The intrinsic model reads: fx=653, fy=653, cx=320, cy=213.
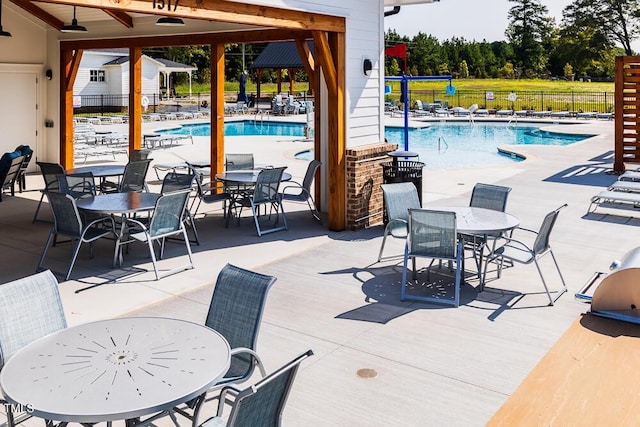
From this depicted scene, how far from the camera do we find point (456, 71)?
54094 mm

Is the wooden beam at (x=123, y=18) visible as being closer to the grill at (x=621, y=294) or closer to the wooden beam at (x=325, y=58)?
the wooden beam at (x=325, y=58)

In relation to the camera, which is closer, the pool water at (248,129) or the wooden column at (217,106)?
the wooden column at (217,106)

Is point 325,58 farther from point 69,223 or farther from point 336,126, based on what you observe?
point 69,223

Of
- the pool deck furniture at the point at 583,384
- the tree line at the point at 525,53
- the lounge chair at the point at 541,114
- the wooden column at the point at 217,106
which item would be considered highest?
the tree line at the point at 525,53

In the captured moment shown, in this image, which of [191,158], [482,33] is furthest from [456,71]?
[191,158]

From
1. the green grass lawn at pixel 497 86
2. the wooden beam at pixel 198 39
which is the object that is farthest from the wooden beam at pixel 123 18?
the green grass lawn at pixel 497 86

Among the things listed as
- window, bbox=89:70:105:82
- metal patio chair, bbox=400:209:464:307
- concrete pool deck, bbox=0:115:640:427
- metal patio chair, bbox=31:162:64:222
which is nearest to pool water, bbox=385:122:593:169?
concrete pool deck, bbox=0:115:640:427

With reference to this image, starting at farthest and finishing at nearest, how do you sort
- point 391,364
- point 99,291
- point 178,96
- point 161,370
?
point 178,96 < point 99,291 < point 391,364 < point 161,370

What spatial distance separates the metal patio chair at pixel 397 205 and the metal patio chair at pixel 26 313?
4.05 metres

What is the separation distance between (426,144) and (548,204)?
1321cm

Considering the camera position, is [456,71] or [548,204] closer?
[548,204]

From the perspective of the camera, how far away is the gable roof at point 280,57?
28.3 meters

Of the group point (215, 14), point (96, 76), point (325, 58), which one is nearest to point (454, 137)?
point (325, 58)

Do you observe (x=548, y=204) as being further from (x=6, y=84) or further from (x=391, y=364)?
(x=6, y=84)
